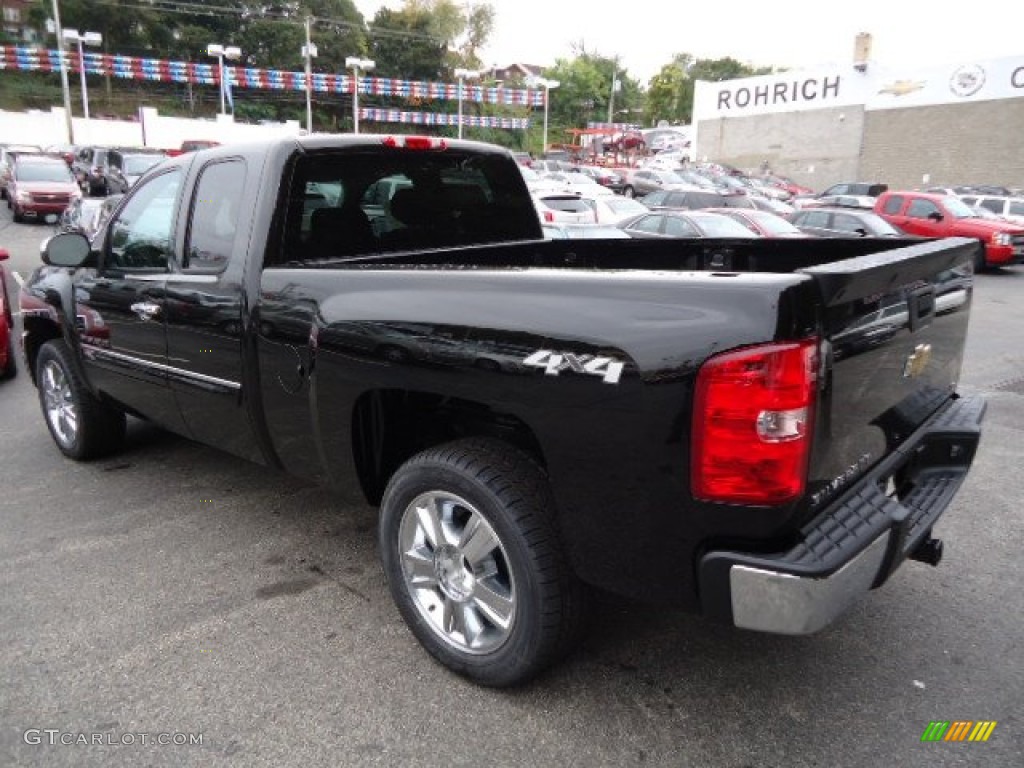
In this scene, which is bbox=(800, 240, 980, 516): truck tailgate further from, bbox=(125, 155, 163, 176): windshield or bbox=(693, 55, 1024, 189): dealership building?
bbox=(693, 55, 1024, 189): dealership building

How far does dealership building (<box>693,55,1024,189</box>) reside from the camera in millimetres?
35594

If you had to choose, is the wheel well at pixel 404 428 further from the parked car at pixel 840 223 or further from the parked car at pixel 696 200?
the parked car at pixel 696 200

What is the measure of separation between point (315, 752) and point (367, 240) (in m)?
2.25

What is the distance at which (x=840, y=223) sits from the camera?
51.4ft

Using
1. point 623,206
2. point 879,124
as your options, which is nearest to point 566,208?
point 623,206

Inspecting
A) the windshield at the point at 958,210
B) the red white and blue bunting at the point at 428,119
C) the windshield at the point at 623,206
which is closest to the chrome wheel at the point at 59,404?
the windshield at the point at 623,206

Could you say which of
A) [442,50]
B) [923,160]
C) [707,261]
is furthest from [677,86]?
[707,261]

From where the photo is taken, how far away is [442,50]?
7788 cm

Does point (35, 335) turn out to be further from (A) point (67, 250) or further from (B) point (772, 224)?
(B) point (772, 224)

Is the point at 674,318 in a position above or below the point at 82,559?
above

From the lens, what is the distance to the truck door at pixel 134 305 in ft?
12.6

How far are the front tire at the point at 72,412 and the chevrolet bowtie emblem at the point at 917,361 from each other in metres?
4.31

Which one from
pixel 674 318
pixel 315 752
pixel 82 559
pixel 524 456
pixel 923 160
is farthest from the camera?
pixel 923 160

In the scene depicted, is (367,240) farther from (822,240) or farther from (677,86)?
(677,86)
